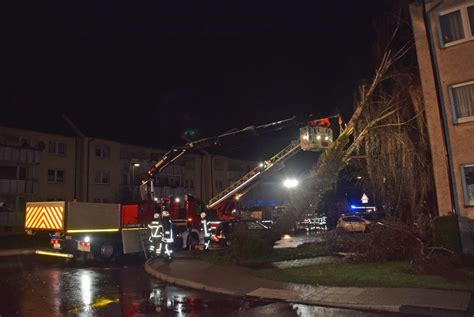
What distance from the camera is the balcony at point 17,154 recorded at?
3471 centimetres

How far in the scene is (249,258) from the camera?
14.6 meters

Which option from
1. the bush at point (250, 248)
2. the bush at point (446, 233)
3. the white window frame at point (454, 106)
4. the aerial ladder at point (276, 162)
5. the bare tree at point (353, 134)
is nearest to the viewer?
the bush at point (446, 233)

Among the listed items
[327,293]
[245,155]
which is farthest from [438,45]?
[245,155]

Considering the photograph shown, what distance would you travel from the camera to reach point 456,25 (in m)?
15.5

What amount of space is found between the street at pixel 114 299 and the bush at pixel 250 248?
286 cm

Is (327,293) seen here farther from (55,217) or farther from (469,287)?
(55,217)

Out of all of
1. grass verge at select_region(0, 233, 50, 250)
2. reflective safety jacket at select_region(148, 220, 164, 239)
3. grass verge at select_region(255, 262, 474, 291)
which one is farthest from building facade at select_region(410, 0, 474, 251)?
grass verge at select_region(0, 233, 50, 250)

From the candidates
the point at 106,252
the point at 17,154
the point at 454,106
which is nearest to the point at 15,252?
the point at 106,252

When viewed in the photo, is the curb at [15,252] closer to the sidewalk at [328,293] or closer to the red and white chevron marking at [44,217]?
the red and white chevron marking at [44,217]

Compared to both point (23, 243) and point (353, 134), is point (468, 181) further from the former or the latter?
point (23, 243)

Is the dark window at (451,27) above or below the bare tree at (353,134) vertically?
above

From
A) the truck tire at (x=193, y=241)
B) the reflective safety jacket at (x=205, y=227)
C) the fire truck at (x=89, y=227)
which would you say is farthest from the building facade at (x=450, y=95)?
the fire truck at (x=89, y=227)

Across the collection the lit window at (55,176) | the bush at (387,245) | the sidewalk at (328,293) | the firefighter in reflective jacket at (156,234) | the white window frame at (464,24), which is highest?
the white window frame at (464,24)

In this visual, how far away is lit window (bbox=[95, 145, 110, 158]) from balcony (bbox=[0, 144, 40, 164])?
20.2 feet
